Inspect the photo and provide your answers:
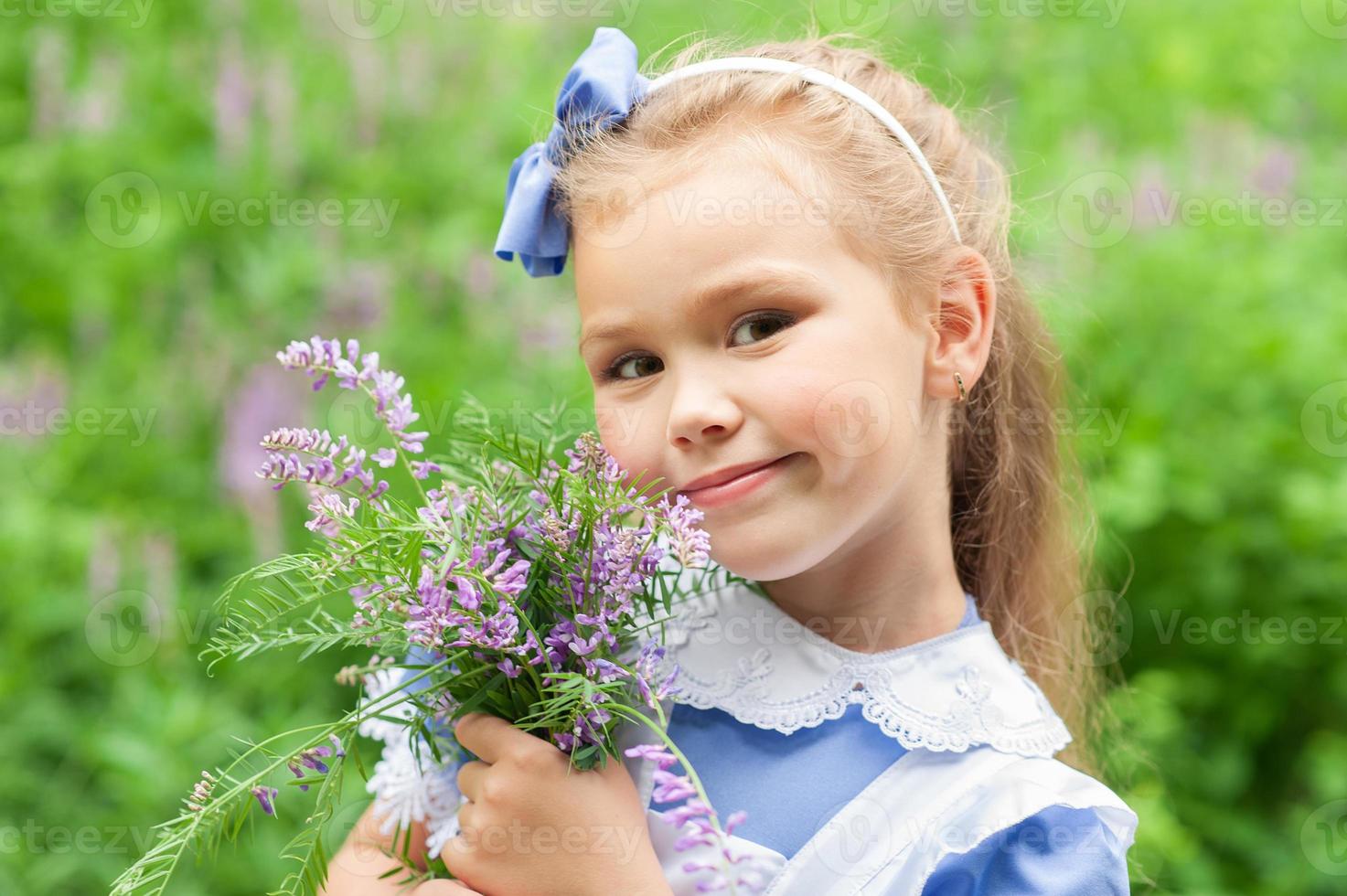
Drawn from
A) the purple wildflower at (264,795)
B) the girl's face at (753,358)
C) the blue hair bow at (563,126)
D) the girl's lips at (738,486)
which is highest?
the blue hair bow at (563,126)

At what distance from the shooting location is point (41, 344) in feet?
9.70

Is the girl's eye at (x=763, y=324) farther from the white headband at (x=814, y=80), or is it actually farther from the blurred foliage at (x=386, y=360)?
the blurred foliage at (x=386, y=360)

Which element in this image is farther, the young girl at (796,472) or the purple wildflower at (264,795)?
the young girl at (796,472)

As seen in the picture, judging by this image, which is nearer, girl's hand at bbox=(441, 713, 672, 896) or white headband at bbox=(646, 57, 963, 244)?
girl's hand at bbox=(441, 713, 672, 896)

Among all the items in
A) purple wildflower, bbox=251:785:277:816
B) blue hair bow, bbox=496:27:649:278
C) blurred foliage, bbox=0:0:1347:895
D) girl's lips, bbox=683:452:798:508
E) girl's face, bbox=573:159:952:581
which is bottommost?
blurred foliage, bbox=0:0:1347:895

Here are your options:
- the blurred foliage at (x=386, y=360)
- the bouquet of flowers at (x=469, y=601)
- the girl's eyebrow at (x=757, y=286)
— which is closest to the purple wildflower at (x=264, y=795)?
the bouquet of flowers at (x=469, y=601)

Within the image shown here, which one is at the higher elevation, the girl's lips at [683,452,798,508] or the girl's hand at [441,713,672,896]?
the girl's lips at [683,452,798,508]

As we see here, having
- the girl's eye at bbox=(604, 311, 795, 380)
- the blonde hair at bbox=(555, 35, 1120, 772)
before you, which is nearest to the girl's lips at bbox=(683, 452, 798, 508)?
the girl's eye at bbox=(604, 311, 795, 380)

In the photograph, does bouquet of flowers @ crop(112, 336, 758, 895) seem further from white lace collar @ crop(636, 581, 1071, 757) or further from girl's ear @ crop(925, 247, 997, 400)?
girl's ear @ crop(925, 247, 997, 400)

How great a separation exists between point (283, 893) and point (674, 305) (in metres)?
0.64

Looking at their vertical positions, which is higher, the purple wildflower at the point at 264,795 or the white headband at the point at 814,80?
the white headband at the point at 814,80

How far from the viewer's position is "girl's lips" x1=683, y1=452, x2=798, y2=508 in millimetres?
1249

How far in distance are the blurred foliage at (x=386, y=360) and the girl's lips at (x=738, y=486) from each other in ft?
3.46

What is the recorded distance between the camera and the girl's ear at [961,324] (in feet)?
4.63
